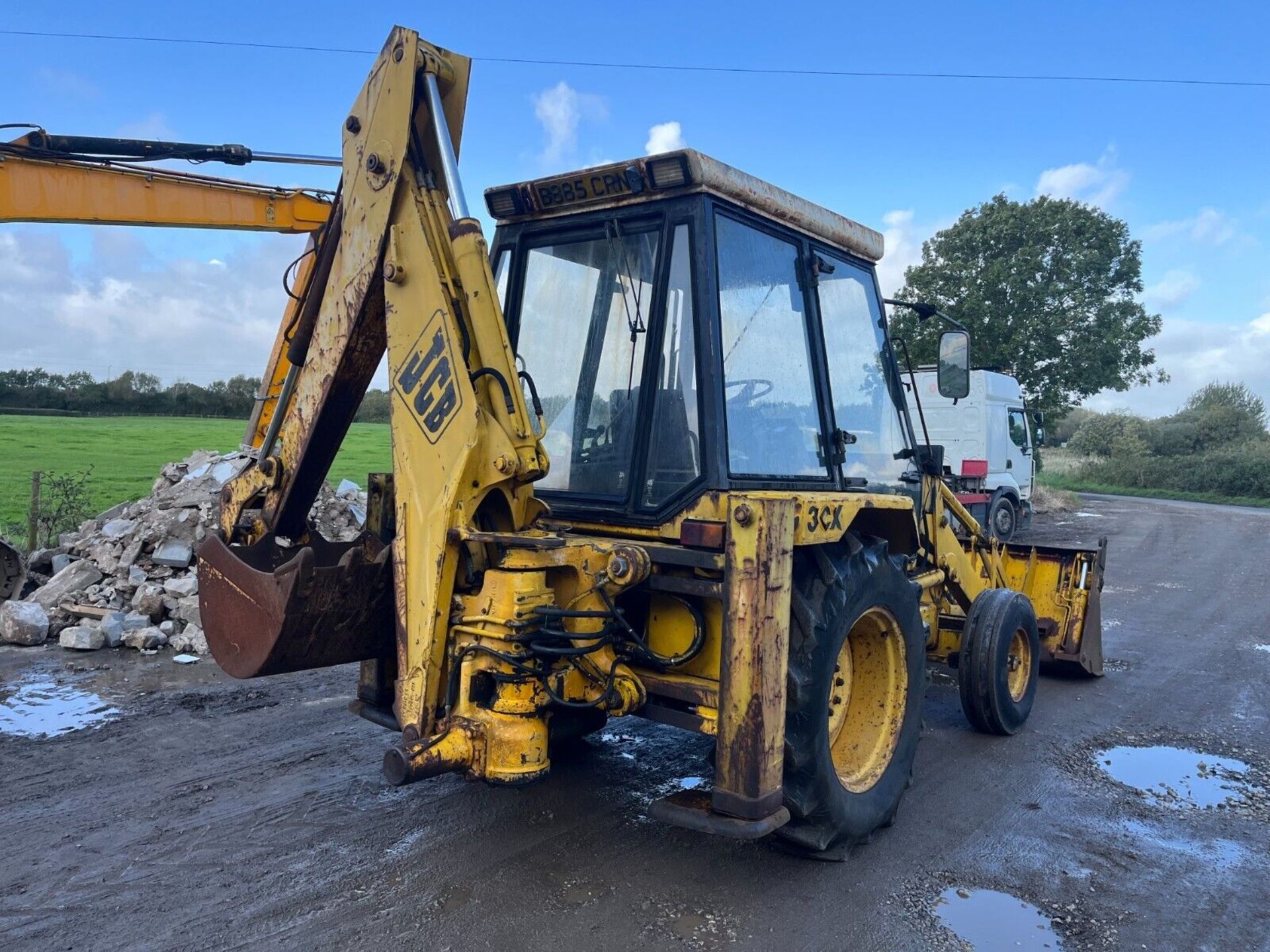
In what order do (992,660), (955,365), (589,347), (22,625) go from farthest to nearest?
(22,625) < (992,660) < (955,365) < (589,347)

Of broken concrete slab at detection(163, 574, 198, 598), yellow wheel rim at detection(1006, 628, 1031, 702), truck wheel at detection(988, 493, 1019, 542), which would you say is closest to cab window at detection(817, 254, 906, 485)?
yellow wheel rim at detection(1006, 628, 1031, 702)

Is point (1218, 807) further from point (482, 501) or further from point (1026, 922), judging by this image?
point (482, 501)

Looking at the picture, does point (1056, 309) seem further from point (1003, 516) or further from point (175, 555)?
point (175, 555)

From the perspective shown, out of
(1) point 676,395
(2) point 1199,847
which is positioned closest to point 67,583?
(1) point 676,395

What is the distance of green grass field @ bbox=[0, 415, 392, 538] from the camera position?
55.4 ft

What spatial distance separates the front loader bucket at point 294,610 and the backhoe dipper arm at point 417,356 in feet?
0.08

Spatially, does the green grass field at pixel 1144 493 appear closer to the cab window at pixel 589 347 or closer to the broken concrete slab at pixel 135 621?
the broken concrete slab at pixel 135 621

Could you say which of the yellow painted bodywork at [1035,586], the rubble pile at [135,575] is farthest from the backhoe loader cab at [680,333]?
the rubble pile at [135,575]

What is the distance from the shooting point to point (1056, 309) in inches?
925

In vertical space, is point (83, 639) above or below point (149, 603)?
below

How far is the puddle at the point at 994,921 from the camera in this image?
10.2 ft

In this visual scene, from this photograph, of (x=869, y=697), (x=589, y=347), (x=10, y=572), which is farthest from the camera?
(x=10, y=572)

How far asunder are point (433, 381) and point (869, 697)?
92.6 inches

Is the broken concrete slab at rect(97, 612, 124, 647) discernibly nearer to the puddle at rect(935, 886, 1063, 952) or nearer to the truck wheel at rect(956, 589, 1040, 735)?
the truck wheel at rect(956, 589, 1040, 735)
